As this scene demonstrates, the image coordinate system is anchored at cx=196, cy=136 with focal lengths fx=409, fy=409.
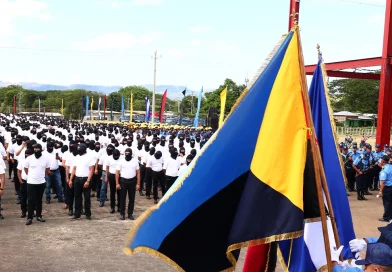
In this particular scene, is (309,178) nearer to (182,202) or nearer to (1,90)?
(182,202)

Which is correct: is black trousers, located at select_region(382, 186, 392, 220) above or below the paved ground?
above

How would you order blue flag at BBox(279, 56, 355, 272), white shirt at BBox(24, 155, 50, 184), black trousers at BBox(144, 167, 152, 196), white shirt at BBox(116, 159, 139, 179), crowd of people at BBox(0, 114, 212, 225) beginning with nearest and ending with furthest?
blue flag at BBox(279, 56, 355, 272), white shirt at BBox(24, 155, 50, 184), crowd of people at BBox(0, 114, 212, 225), white shirt at BBox(116, 159, 139, 179), black trousers at BBox(144, 167, 152, 196)

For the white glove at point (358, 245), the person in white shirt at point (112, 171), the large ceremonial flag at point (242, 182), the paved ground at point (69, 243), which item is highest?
the large ceremonial flag at point (242, 182)

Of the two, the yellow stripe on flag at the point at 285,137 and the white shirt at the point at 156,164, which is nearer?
the yellow stripe on flag at the point at 285,137

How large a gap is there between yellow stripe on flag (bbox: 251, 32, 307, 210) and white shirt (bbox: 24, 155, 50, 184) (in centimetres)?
624

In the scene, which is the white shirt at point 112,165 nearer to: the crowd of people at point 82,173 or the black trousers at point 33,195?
the crowd of people at point 82,173

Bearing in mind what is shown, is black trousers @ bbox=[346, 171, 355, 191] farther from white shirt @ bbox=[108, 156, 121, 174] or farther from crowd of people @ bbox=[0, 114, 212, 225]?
white shirt @ bbox=[108, 156, 121, 174]

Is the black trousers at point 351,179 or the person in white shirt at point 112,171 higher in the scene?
the person in white shirt at point 112,171

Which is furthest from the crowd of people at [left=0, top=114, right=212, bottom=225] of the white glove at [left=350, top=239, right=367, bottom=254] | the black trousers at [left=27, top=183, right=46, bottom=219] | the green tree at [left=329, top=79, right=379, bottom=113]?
the green tree at [left=329, top=79, right=379, bottom=113]

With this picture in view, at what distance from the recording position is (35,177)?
7711 millimetres

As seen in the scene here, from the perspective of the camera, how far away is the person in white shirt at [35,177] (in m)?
7.73

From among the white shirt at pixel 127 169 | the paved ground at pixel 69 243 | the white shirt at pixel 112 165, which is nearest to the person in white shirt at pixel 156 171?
the paved ground at pixel 69 243

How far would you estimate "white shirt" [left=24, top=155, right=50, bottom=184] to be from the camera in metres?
7.71

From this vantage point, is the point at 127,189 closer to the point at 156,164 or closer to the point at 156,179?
the point at 156,179
